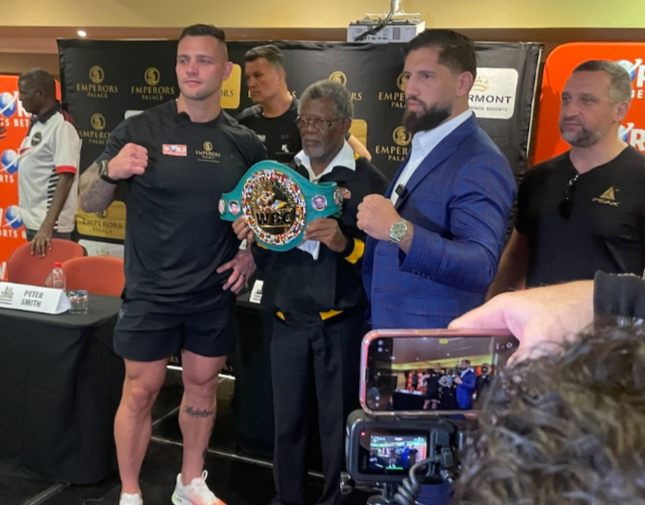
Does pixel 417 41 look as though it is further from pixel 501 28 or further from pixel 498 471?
pixel 501 28

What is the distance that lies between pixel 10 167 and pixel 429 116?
4.75 meters

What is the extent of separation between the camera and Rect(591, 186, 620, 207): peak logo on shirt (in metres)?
1.96

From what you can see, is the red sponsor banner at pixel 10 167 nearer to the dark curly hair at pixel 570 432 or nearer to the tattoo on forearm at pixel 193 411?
the tattoo on forearm at pixel 193 411

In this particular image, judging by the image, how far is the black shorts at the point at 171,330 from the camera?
2148mm

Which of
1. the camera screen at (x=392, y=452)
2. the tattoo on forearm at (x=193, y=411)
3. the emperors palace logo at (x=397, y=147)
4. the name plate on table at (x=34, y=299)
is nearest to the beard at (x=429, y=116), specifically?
the camera screen at (x=392, y=452)

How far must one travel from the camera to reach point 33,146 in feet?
12.9

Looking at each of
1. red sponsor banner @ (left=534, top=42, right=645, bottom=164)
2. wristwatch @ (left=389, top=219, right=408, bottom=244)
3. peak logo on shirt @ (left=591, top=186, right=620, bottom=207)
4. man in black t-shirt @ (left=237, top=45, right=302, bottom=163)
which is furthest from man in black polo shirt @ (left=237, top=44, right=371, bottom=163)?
wristwatch @ (left=389, top=219, right=408, bottom=244)

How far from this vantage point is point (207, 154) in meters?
2.16

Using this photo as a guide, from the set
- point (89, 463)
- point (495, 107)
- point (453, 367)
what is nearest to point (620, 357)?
point (453, 367)

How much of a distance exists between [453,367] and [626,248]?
1493 millimetres

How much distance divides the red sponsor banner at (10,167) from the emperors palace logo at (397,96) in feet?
10.9

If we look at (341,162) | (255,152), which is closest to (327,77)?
(255,152)

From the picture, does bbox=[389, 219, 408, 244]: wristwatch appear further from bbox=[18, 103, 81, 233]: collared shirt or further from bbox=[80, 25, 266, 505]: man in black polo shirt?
bbox=[18, 103, 81, 233]: collared shirt

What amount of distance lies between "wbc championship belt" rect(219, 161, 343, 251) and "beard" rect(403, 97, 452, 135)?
0.38 metres
